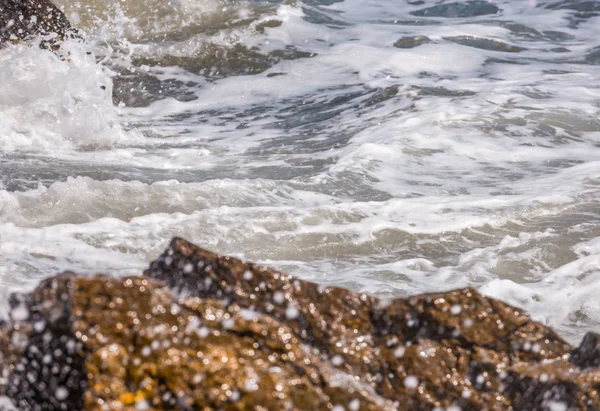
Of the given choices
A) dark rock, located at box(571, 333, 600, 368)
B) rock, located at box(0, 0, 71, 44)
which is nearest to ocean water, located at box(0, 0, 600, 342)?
rock, located at box(0, 0, 71, 44)

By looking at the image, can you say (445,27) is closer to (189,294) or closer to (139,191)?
(139,191)

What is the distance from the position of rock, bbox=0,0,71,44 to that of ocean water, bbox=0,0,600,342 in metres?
0.23

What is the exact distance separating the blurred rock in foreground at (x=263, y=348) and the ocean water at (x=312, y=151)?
3.98 feet

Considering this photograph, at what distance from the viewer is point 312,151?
27.4ft

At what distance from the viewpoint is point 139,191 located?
602cm

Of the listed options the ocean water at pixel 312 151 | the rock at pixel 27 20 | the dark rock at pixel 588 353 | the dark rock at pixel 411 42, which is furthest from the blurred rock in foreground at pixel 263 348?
the dark rock at pixel 411 42

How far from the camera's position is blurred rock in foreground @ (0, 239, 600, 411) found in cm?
176

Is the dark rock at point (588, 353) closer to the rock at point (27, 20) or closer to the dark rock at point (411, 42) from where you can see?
the rock at point (27, 20)

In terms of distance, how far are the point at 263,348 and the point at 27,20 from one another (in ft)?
29.4

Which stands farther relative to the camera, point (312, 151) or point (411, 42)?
point (411, 42)

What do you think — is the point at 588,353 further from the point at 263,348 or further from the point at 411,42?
the point at 411,42

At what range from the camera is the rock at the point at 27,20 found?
961cm

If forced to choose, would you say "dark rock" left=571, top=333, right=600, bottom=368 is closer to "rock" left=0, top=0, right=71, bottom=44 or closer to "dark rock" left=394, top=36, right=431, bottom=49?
"rock" left=0, top=0, right=71, bottom=44

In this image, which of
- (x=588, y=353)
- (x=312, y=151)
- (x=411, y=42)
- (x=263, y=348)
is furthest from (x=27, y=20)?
(x=588, y=353)
